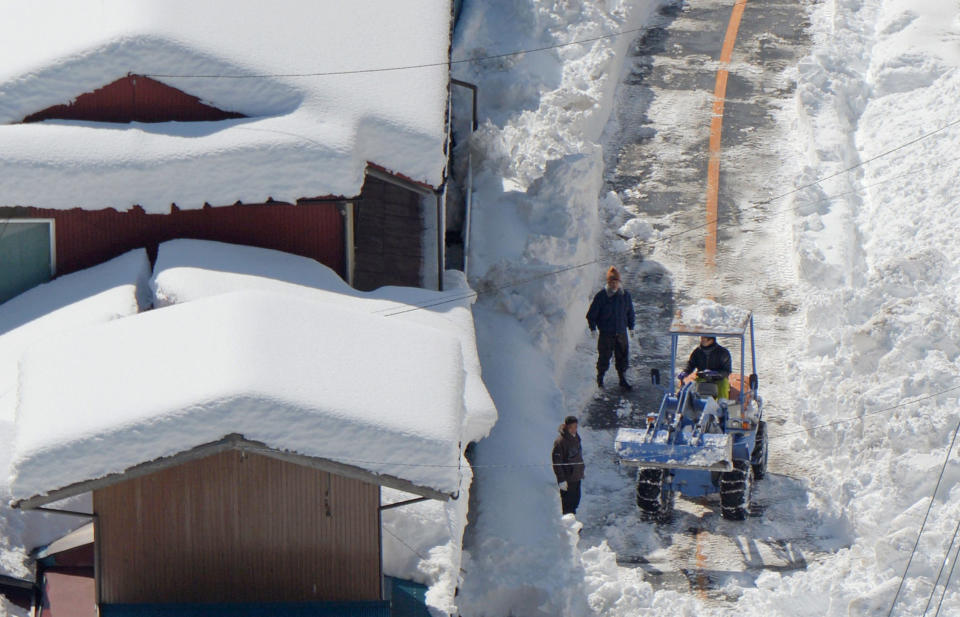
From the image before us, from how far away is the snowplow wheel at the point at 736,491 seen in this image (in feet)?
54.1

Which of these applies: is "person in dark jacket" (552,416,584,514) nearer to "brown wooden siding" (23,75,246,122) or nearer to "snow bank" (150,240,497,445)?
"snow bank" (150,240,497,445)

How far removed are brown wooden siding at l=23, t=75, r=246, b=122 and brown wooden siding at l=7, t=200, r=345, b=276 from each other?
46.9 inches

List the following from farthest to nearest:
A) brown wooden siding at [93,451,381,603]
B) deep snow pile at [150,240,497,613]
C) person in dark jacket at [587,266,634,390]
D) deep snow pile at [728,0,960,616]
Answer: person in dark jacket at [587,266,634,390] → deep snow pile at [728,0,960,616] → deep snow pile at [150,240,497,613] → brown wooden siding at [93,451,381,603]

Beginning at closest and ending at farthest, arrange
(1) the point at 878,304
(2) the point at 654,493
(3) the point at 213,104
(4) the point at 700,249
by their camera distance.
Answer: (2) the point at 654,493
(3) the point at 213,104
(1) the point at 878,304
(4) the point at 700,249

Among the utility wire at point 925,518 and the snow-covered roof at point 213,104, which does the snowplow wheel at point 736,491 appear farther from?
the snow-covered roof at point 213,104

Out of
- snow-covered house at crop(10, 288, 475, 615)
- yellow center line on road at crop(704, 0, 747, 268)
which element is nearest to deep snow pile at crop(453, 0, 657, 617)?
yellow center line on road at crop(704, 0, 747, 268)

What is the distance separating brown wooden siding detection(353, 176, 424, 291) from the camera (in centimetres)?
1845

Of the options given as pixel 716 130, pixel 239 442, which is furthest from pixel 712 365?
pixel 716 130

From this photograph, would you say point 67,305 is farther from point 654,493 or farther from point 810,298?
point 810,298

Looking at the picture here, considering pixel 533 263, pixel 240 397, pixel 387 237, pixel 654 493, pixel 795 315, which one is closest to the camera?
pixel 240 397

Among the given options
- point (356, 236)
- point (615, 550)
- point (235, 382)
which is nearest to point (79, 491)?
point (235, 382)

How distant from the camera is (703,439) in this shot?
15.9m

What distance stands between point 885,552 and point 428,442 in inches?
213

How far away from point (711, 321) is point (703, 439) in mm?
1943
